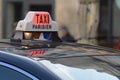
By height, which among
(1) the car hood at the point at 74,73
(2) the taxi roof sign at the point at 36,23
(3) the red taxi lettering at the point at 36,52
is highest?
(2) the taxi roof sign at the point at 36,23

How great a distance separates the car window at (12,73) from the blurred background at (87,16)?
8.94m

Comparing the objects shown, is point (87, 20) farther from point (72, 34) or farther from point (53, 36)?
point (53, 36)

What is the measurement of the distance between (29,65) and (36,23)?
1325 millimetres

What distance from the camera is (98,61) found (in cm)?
307

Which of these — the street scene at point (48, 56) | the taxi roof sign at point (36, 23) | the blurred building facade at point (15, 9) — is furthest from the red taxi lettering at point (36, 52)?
the blurred building facade at point (15, 9)

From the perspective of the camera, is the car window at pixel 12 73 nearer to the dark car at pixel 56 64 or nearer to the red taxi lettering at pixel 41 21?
the dark car at pixel 56 64

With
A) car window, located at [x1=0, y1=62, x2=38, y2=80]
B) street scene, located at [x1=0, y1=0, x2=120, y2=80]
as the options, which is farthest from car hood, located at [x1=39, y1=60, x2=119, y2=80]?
car window, located at [x1=0, y1=62, x2=38, y2=80]

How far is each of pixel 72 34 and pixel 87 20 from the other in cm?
50

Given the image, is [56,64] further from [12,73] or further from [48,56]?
[12,73]

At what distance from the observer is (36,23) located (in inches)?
162

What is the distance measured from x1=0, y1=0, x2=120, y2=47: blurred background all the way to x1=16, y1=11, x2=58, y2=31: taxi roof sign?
7581 mm

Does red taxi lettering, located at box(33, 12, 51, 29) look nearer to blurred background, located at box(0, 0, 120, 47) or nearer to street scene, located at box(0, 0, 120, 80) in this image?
street scene, located at box(0, 0, 120, 80)

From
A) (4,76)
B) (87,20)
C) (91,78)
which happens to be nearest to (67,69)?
(91,78)

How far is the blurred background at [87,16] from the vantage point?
39.5ft
